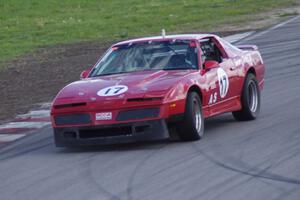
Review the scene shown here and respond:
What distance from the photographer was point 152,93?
39.4 feet

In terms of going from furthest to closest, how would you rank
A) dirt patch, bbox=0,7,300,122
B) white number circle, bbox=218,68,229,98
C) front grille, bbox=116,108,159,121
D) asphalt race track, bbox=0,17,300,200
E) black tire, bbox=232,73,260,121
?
dirt patch, bbox=0,7,300,122 → black tire, bbox=232,73,260,121 → white number circle, bbox=218,68,229,98 → front grille, bbox=116,108,159,121 → asphalt race track, bbox=0,17,300,200

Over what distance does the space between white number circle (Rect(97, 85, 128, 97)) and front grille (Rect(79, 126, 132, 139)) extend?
0.41 m

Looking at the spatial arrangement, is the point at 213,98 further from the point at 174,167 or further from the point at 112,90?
the point at 174,167

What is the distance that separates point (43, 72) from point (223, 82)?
11.1 metres

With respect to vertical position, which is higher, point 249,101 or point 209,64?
point 209,64

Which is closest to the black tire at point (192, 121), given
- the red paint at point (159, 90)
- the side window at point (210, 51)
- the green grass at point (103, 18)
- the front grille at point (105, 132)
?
the red paint at point (159, 90)

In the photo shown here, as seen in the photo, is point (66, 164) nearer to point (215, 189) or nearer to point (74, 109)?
point (74, 109)

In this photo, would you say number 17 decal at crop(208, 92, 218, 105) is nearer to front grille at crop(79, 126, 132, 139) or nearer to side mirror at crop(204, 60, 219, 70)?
side mirror at crop(204, 60, 219, 70)

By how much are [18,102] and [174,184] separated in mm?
8998

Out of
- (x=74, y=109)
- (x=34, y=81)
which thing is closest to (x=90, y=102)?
(x=74, y=109)

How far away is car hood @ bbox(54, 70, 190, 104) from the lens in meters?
12.1

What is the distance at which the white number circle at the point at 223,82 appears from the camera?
13.4 m

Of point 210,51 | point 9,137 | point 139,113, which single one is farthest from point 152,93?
point 9,137

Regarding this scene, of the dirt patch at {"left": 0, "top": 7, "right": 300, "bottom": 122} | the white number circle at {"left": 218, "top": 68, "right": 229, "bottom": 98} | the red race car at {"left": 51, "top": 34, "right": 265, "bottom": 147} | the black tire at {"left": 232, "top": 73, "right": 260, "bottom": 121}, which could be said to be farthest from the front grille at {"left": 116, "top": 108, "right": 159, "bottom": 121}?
the dirt patch at {"left": 0, "top": 7, "right": 300, "bottom": 122}
